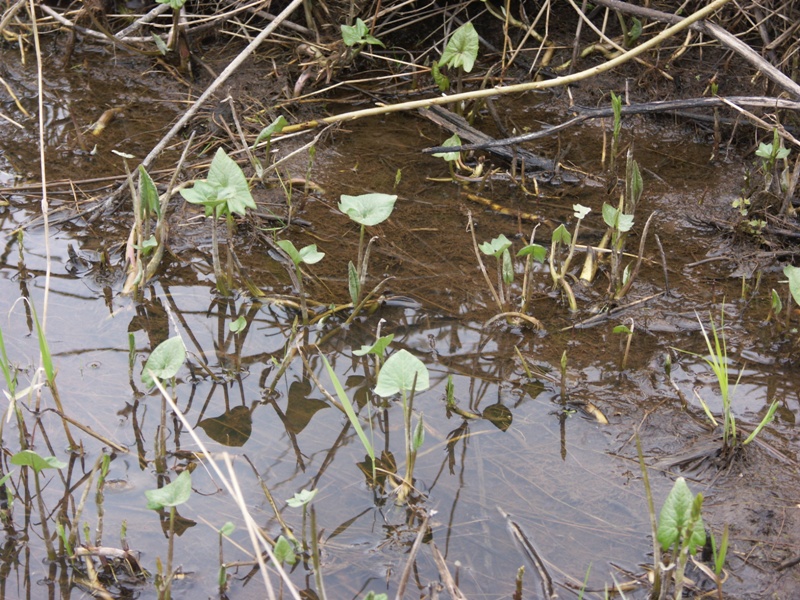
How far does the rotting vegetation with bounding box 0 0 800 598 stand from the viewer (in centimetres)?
168

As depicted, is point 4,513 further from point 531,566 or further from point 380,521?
point 531,566

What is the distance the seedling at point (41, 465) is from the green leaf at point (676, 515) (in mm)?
1179

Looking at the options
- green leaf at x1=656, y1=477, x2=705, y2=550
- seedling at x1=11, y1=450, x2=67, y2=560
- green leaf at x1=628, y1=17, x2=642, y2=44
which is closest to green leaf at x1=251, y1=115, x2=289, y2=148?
seedling at x1=11, y1=450, x2=67, y2=560

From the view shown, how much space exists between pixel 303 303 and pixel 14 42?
104 inches

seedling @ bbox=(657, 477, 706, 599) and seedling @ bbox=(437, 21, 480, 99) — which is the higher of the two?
seedling @ bbox=(437, 21, 480, 99)

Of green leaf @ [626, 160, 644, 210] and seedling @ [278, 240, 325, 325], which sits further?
green leaf @ [626, 160, 644, 210]

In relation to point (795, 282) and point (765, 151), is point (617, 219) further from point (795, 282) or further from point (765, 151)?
point (765, 151)

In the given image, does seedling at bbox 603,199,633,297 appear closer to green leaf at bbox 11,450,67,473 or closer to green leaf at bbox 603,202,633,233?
green leaf at bbox 603,202,633,233

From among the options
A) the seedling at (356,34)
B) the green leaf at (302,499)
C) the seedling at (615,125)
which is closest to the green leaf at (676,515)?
the green leaf at (302,499)

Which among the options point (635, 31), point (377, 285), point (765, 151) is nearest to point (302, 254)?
point (377, 285)

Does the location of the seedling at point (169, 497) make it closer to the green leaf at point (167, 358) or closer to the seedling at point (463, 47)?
the green leaf at point (167, 358)

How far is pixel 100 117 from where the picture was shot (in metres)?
3.40

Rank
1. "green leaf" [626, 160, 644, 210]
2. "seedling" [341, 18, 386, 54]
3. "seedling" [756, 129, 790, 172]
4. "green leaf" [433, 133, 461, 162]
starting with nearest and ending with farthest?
"green leaf" [626, 160, 644, 210] < "seedling" [756, 129, 790, 172] < "green leaf" [433, 133, 461, 162] < "seedling" [341, 18, 386, 54]

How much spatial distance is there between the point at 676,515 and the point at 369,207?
1147mm
